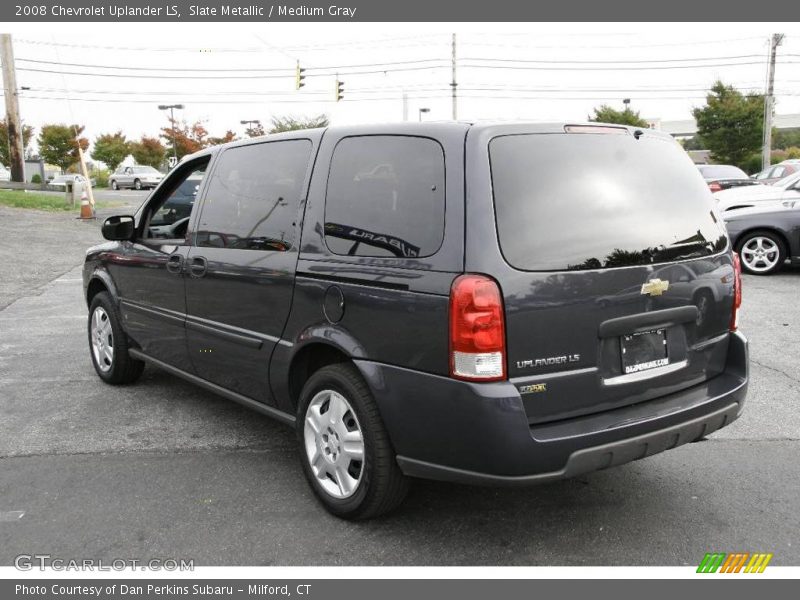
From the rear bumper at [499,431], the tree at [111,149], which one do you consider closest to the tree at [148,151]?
the tree at [111,149]

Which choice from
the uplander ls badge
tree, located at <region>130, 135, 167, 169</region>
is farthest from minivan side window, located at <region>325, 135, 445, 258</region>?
tree, located at <region>130, 135, 167, 169</region>

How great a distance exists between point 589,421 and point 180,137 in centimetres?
6249

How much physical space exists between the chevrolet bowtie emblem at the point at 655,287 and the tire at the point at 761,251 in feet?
28.0

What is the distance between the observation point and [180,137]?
60812 mm

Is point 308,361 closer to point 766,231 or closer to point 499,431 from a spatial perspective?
point 499,431

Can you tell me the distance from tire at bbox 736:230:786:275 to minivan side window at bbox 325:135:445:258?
8.99 metres

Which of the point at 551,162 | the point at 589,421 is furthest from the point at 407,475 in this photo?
the point at 551,162

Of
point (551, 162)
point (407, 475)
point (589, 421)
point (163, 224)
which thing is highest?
point (551, 162)

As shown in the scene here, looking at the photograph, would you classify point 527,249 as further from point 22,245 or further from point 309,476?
point 22,245

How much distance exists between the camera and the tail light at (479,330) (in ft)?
9.27

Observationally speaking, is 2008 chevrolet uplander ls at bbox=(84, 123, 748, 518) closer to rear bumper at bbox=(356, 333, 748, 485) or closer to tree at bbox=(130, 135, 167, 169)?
rear bumper at bbox=(356, 333, 748, 485)

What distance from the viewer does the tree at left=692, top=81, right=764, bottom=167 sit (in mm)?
39906

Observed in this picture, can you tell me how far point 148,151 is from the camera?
200 feet

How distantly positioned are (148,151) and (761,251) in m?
57.9
